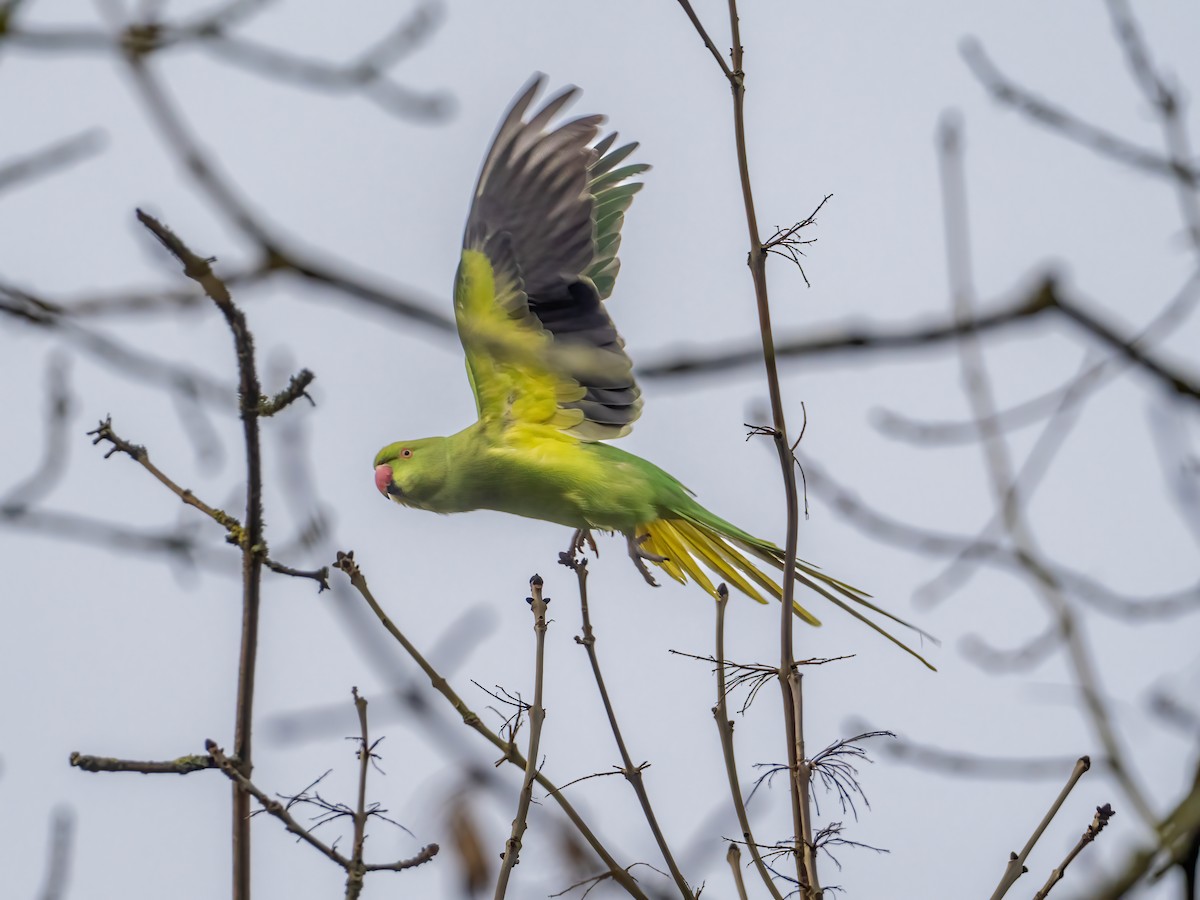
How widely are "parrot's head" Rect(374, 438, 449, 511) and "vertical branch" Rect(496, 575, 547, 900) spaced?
→ 7.72ft

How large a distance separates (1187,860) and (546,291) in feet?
11.3

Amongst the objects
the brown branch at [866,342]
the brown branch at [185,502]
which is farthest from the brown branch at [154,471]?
the brown branch at [866,342]

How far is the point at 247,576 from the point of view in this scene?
214 centimetres

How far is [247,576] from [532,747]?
1.88ft

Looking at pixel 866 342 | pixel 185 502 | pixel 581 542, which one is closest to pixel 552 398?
pixel 581 542

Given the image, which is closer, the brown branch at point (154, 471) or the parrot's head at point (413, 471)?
the brown branch at point (154, 471)

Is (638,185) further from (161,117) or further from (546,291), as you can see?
(161,117)

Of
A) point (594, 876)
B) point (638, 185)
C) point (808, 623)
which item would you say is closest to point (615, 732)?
point (594, 876)

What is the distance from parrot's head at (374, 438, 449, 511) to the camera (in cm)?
488

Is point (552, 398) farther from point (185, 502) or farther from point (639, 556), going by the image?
point (185, 502)

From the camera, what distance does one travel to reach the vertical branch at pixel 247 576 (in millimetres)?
1924

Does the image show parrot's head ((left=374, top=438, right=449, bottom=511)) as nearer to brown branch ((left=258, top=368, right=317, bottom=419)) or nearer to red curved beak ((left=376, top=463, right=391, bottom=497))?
red curved beak ((left=376, top=463, right=391, bottom=497))

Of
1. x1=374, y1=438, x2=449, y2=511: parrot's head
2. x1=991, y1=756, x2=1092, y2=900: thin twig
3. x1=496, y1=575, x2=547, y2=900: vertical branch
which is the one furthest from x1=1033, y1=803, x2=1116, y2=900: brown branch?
x1=374, y1=438, x2=449, y2=511: parrot's head

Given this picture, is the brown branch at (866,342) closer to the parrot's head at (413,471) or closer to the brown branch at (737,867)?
the brown branch at (737,867)
